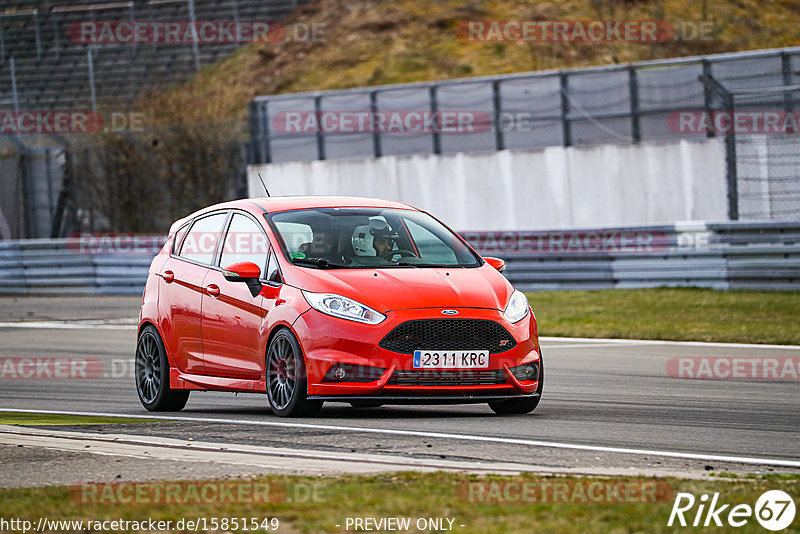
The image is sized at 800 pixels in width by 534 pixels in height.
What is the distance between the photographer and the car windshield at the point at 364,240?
10.2 metres

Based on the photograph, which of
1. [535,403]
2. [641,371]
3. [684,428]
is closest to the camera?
[684,428]

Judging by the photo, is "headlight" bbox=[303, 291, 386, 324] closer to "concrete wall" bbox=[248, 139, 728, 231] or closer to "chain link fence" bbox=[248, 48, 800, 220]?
"chain link fence" bbox=[248, 48, 800, 220]

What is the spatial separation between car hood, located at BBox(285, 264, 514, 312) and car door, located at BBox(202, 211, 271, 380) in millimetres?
467

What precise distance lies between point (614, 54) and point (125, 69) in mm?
15314

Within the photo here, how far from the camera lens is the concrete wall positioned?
27.2 metres

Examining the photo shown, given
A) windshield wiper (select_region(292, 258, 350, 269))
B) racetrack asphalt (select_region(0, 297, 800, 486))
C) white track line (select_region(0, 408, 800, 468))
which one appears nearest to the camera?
white track line (select_region(0, 408, 800, 468))

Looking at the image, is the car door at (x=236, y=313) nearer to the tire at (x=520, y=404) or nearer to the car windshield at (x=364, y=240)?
the car windshield at (x=364, y=240)

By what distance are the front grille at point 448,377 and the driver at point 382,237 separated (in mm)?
1198

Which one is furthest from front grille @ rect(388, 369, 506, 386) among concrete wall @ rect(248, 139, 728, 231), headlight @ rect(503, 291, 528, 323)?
concrete wall @ rect(248, 139, 728, 231)

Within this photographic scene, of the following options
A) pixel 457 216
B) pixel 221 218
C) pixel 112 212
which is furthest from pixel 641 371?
pixel 112 212

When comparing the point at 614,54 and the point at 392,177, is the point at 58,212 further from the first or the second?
the point at 614,54

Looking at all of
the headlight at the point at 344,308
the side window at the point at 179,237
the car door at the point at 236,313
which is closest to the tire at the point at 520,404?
the headlight at the point at 344,308

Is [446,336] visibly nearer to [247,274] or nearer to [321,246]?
[321,246]

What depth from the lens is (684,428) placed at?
30.3ft
